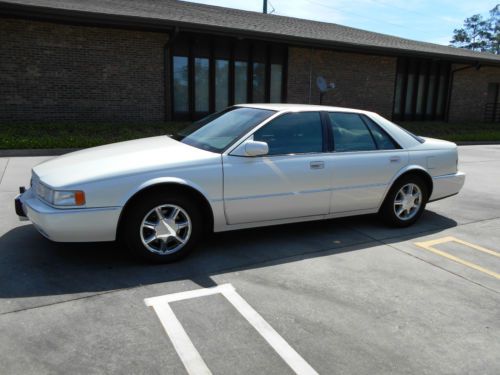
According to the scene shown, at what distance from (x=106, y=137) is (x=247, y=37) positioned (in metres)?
5.82

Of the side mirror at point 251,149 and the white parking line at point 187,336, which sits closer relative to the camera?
the white parking line at point 187,336

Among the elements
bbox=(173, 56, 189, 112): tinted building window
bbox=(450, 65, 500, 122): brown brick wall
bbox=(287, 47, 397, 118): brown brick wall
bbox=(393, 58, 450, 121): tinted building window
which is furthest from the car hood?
bbox=(450, 65, 500, 122): brown brick wall

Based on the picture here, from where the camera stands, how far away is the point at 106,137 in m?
12.1

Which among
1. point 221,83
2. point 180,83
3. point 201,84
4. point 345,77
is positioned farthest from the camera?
point 345,77

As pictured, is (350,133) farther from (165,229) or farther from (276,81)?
(276,81)

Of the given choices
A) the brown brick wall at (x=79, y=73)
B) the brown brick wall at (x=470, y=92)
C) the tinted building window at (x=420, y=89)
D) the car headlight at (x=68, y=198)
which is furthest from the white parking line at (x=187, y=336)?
the brown brick wall at (x=470, y=92)

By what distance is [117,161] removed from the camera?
397 cm

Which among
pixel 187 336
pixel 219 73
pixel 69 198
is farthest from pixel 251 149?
pixel 219 73

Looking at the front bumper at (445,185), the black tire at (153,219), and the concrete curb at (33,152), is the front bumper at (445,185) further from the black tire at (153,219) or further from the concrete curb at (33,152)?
the concrete curb at (33,152)

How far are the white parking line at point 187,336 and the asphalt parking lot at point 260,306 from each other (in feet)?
0.03

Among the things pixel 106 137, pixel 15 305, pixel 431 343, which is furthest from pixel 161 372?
pixel 106 137

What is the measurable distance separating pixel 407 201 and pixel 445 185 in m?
0.70

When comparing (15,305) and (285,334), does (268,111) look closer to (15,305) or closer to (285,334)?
(285,334)

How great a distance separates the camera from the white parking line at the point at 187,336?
8.48 ft
